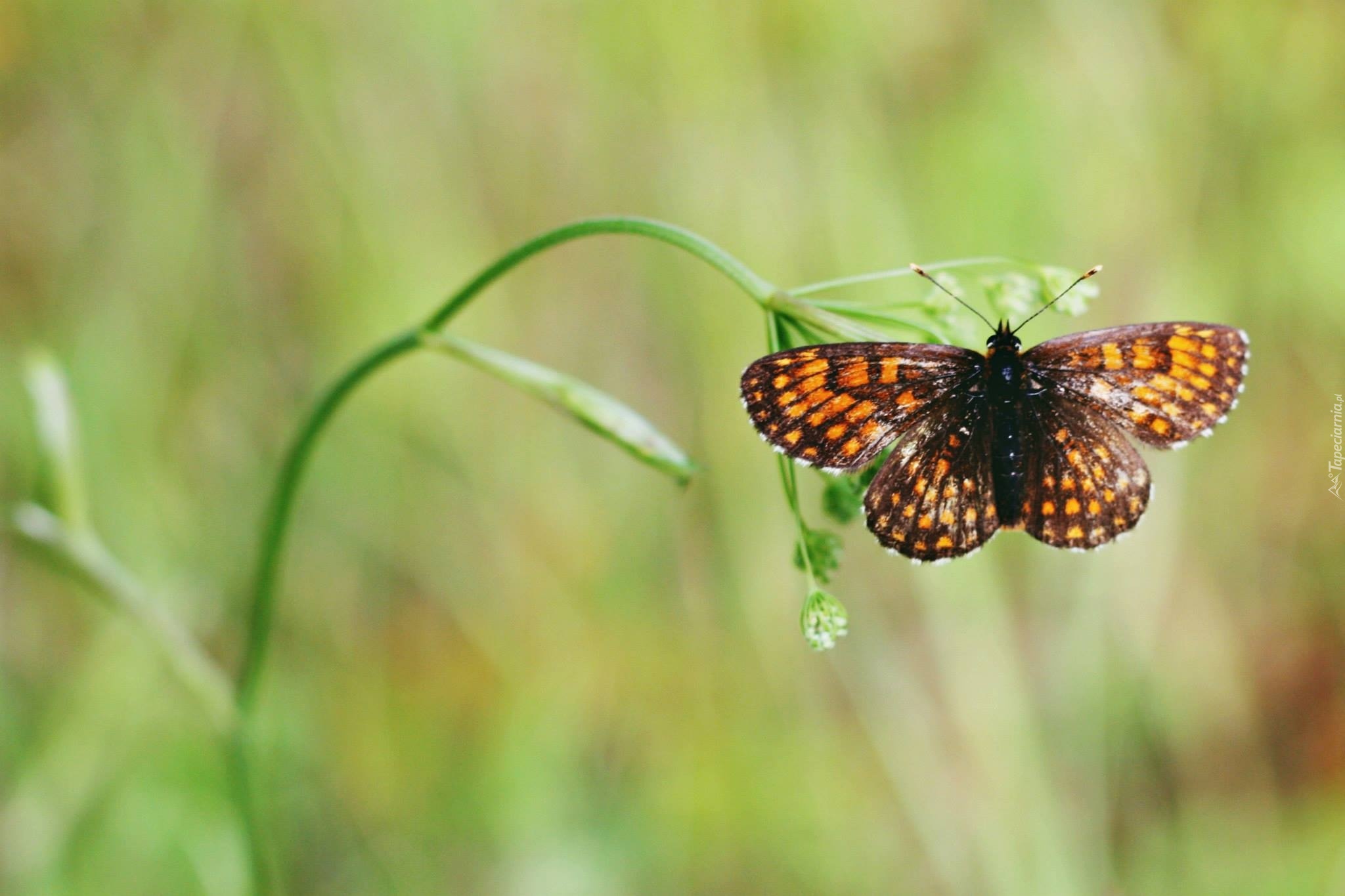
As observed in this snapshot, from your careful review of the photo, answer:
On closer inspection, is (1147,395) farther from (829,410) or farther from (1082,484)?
(829,410)

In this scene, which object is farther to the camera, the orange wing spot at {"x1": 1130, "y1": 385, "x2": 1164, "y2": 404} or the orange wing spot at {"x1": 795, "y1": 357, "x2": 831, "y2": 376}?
the orange wing spot at {"x1": 1130, "y1": 385, "x2": 1164, "y2": 404}

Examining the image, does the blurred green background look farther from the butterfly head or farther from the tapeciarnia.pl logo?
the butterfly head

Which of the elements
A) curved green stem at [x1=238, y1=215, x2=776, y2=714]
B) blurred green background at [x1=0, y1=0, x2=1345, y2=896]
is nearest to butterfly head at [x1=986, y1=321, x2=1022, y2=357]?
curved green stem at [x1=238, y1=215, x2=776, y2=714]

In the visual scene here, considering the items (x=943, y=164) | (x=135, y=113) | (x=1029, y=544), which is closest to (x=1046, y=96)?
(x=943, y=164)

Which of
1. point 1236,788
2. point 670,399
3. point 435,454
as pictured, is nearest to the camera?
point 1236,788

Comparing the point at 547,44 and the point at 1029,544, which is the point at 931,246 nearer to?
the point at 1029,544

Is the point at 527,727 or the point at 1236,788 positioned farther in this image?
the point at 1236,788

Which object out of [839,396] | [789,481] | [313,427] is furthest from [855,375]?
[313,427]
